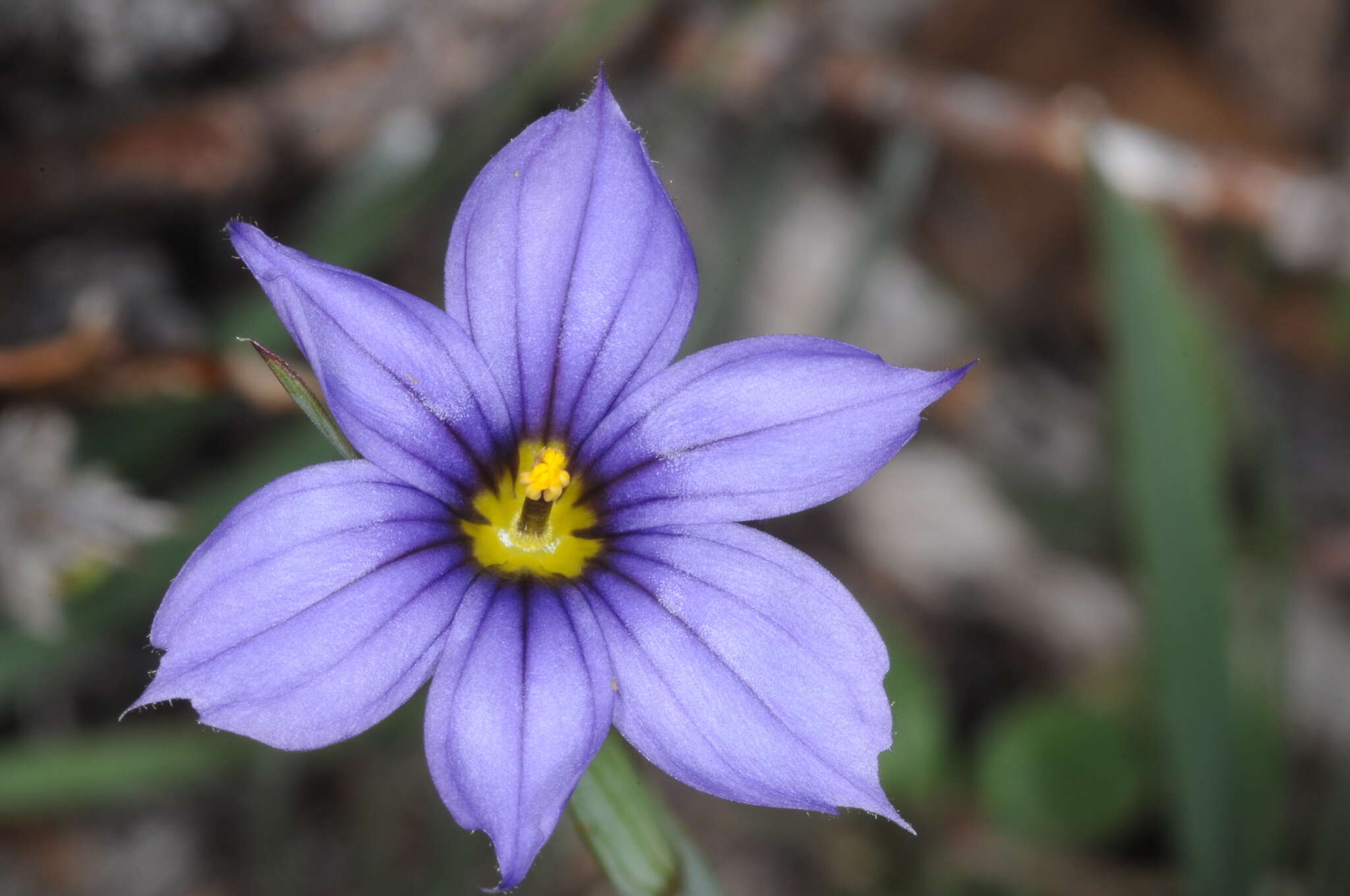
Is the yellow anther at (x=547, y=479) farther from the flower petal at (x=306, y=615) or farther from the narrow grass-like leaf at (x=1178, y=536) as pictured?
the narrow grass-like leaf at (x=1178, y=536)

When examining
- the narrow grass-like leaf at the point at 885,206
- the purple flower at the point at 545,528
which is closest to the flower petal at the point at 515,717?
the purple flower at the point at 545,528

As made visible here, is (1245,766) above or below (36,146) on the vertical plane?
below

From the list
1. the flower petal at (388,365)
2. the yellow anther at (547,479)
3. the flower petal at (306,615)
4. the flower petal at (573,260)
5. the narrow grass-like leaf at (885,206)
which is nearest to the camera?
the flower petal at (306,615)

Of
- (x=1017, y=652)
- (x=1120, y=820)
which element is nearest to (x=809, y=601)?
(x=1120, y=820)

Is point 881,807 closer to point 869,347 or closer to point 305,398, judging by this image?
point 305,398

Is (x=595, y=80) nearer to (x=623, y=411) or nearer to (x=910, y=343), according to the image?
(x=623, y=411)

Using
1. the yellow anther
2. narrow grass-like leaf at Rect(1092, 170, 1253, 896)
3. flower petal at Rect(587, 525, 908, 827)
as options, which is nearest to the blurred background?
narrow grass-like leaf at Rect(1092, 170, 1253, 896)

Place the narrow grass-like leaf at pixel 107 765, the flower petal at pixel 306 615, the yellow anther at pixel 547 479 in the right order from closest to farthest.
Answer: the flower petal at pixel 306 615
the yellow anther at pixel 547 479
the narrow grass-like leaf at pixel 107 765

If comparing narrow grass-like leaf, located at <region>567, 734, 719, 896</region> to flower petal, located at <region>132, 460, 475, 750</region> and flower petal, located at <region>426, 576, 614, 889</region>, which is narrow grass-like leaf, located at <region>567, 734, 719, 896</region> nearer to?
flower petal, located at <region>426, 576, 614, 889</region>
